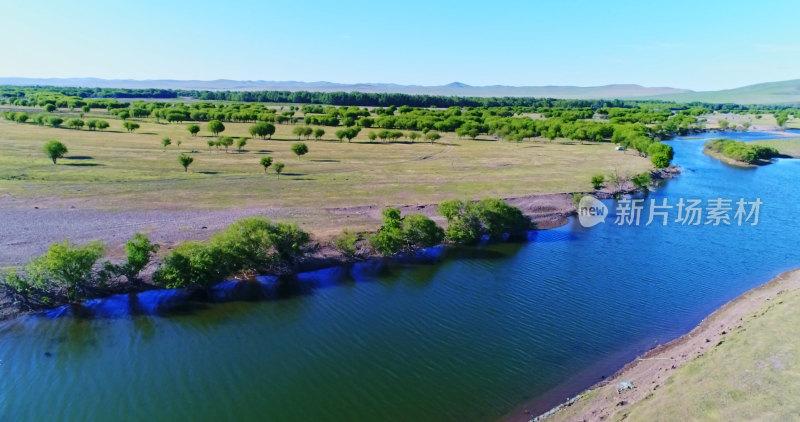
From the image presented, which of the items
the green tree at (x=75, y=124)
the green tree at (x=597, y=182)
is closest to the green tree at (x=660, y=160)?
the green tree at (x=597, y=182)

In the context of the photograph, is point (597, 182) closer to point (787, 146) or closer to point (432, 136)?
point (432, 136)

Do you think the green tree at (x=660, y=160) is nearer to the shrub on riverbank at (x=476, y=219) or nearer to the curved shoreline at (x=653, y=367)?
the shrub on riverbank at (x=476, y=219)

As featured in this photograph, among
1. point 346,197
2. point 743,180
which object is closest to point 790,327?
point 346,197

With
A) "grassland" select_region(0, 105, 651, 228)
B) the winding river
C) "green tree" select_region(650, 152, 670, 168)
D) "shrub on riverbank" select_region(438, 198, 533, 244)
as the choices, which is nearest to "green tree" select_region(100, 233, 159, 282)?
the winding river

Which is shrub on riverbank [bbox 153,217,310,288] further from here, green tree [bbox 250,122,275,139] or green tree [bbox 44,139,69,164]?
green tree [bbox 250,122,275,139]

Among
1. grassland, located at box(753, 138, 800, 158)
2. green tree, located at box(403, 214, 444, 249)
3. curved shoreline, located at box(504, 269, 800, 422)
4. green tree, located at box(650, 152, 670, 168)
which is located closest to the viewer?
curved shoreline, located at box(504, 269, 800, 422)

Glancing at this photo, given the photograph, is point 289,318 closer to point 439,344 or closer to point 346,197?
point 439,344
